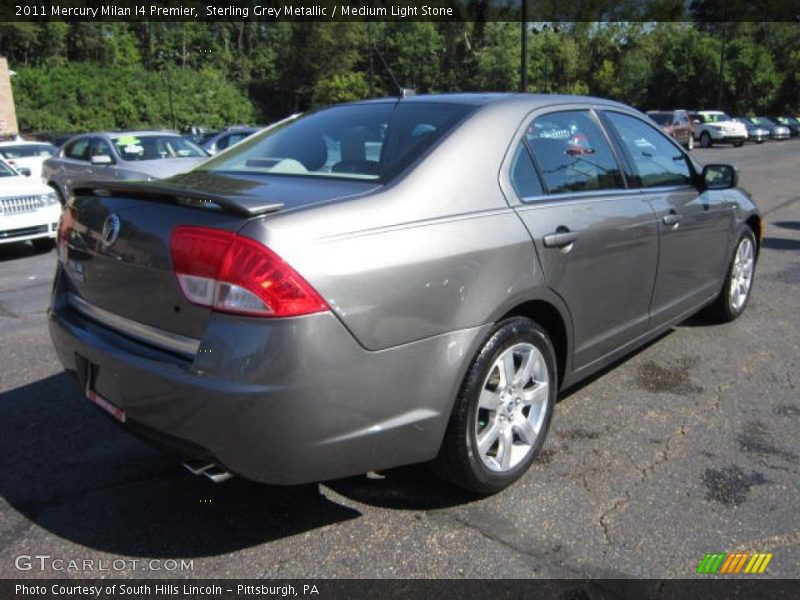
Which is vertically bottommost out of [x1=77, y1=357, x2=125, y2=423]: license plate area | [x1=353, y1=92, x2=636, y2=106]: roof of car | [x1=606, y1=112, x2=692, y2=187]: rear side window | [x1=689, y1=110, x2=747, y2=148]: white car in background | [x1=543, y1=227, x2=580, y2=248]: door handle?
[x1=689, y1=110, x2=747, y2=148]: white car in background

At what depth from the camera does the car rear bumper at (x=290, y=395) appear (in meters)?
2.23

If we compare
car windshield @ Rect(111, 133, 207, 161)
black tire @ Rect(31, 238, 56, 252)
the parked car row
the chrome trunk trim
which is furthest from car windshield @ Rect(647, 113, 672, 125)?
the chrome trunk trim

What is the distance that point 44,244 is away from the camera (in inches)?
404

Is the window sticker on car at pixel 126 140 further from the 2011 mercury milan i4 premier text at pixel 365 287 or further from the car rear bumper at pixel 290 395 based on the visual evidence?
the car rear bumper at pixel 290 395

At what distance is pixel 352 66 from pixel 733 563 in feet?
303

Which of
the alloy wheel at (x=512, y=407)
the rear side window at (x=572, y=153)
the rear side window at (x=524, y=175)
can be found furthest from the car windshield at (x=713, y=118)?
the alloy wheel at (x=512, y=407)

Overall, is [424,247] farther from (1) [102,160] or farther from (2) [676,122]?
(2) [676,122]

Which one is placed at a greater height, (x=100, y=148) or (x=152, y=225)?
(x=152, y=225)

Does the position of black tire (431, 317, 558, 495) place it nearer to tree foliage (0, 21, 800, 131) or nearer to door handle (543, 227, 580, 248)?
door handle (543, 227, 580, 248)

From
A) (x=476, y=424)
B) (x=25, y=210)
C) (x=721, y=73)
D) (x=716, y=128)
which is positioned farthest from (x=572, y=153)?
(x=721, y=73)

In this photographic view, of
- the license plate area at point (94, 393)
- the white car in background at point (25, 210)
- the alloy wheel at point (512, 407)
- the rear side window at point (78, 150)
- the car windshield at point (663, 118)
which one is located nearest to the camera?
the license plate area at point (94, 393)

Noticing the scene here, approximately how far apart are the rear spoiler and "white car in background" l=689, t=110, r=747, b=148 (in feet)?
119

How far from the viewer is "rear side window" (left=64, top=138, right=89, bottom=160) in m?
12.5

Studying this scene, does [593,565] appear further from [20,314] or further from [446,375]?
[20,314]
